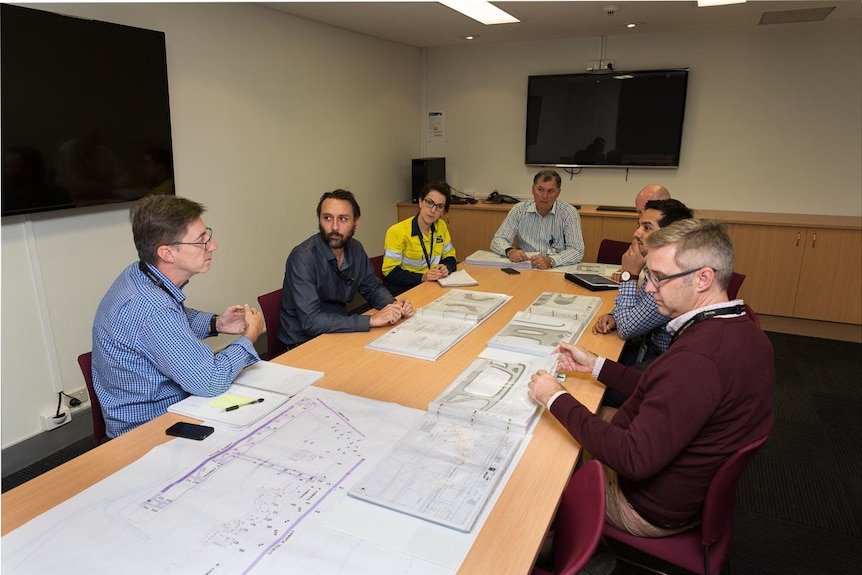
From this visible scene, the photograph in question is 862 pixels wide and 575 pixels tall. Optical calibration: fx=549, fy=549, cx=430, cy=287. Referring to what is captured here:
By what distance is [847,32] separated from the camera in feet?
15.6

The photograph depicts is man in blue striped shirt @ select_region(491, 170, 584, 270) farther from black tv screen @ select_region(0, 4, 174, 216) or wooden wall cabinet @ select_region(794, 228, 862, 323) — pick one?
black tv screen @ select_region(0, 4, 174, 216)

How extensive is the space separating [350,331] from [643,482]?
1320 millimetres

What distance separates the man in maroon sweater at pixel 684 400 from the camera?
1365 mm

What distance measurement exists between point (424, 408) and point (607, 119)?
4.73 metres

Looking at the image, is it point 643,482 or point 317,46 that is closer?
point 643,482

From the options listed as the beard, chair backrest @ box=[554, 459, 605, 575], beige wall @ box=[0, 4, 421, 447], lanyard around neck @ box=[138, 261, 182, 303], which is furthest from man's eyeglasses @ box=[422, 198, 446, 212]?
chair backrest @ box=[554, 459, 605, 575]

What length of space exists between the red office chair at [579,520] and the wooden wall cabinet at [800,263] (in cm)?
408

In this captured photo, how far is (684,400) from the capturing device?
1348 mm

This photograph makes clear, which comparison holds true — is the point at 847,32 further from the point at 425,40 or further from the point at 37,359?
the point at 37,359

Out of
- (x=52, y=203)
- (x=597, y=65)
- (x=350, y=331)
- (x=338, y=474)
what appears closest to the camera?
(x=338, y=474)

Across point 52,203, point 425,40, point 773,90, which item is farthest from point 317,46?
point 773,90

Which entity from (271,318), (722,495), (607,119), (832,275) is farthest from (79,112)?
(832,275)

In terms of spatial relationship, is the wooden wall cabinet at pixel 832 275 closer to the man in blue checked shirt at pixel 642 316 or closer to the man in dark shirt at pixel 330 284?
the man in blue checked shirt at pixel 642 316

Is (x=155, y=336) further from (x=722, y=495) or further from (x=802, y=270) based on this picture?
(x=802, y=270)
